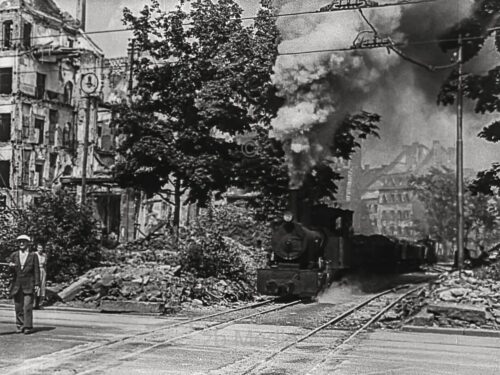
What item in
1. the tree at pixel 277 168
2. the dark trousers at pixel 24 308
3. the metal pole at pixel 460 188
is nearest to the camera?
the dark trousers at pixel 24 308

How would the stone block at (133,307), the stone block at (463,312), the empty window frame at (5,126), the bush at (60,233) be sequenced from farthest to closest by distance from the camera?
1. the empty window frame at (5,126)
2. the bush at (60,233)
3. the stone block at (133,307)
4. the stone block at (463,312)

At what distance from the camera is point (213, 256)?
73.6 ft

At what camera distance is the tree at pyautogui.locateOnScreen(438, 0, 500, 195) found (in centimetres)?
2378

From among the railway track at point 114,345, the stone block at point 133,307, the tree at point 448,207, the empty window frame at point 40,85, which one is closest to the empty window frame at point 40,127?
the empty window frame at point 40,85

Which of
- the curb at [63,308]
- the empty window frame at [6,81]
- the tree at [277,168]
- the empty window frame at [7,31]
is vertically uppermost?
the empty window frame at [7,31]

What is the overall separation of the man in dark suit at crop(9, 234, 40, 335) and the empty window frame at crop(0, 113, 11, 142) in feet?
127

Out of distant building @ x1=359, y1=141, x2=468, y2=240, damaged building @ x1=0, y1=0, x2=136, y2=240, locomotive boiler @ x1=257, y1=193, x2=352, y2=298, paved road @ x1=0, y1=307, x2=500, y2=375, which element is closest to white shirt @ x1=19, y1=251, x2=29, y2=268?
paved road @ x1=0, y1=307, x2=500, y2=375

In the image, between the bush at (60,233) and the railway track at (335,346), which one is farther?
the bush at (60,233)

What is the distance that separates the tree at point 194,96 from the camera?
2834cm

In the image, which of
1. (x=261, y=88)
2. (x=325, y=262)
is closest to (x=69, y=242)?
(x=325, y=262)

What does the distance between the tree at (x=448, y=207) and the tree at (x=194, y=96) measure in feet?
80.6

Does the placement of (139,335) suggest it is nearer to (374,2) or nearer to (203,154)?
(374,2)

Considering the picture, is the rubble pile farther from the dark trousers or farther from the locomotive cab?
the dark trousers

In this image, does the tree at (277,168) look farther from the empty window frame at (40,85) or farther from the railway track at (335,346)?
the empty window frame at (40,85)
